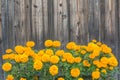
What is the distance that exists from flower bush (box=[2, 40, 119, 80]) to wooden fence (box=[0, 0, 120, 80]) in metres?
1.57

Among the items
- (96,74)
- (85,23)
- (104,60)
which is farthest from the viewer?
(85,23)

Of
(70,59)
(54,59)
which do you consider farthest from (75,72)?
(54,59)

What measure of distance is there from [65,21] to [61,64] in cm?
183

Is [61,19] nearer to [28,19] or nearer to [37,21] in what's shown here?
[37,21]

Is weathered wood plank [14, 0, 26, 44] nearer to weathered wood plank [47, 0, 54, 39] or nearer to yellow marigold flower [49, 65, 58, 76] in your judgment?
weathered wood plank [47, 0, 54, 39]

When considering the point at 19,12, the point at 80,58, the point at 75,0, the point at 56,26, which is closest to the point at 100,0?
the point at 75,0

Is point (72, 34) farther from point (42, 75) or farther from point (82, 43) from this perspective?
point (42, 75)

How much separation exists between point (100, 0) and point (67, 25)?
0.66 m

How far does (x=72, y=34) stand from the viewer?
20.1 feet

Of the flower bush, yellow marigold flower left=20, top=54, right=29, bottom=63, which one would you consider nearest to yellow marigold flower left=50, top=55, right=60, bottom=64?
the flower bush

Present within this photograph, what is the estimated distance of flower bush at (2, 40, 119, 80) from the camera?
4.34 m

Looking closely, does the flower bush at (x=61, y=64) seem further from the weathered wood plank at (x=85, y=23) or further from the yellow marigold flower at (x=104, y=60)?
the weathered wood plank at (x=85, y=23)

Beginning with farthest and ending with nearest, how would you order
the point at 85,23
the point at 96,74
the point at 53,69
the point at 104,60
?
the point at 85,23
the point at 104,60
the point at 96,74
the point at 53,69

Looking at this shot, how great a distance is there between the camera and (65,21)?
6125 millimetres
